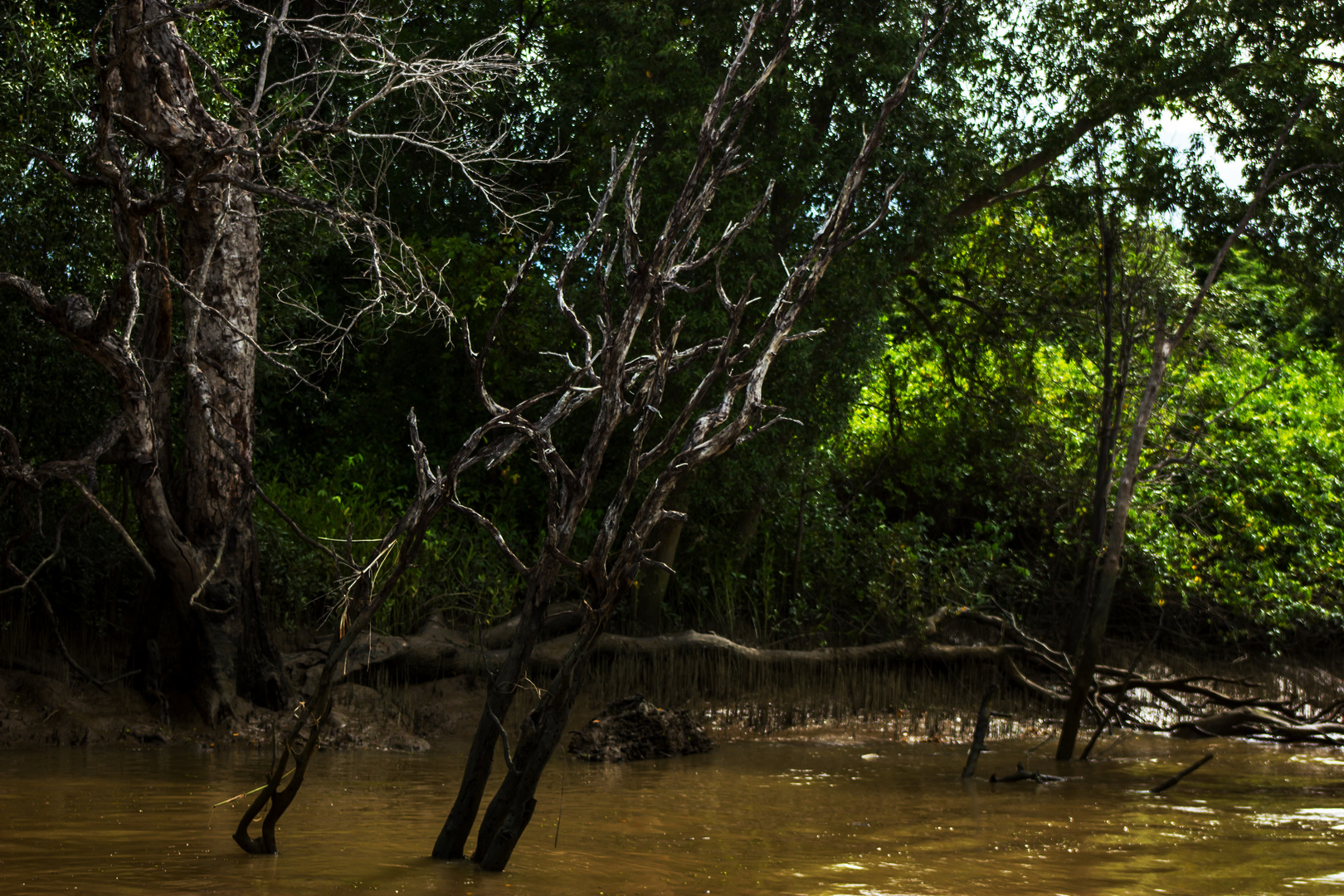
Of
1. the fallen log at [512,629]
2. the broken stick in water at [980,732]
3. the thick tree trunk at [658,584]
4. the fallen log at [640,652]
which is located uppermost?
the thick tree trunk at [658,584]

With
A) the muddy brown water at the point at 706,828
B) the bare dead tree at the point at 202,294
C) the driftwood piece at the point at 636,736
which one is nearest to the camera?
the muddy brown water at the point at 706,828

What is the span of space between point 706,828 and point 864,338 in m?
6.82

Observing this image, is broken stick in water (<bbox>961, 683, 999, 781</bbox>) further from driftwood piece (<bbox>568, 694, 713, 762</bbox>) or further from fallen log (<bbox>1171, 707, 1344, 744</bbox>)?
fallen log (<bbox>1171, 707, 1344, 744</bbox>)

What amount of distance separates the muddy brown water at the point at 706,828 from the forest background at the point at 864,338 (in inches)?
106

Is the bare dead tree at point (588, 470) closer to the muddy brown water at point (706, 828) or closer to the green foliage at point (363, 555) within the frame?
the muddy brown water at point (706, 828)

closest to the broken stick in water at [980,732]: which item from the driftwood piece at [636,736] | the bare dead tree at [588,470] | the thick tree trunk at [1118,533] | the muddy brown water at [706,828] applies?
the muddy brown water at [706,828]

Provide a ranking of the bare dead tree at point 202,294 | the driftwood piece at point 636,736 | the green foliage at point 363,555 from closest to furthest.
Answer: the bare dead tree at point 202,294 → the driftwood piece at point 636,736 → the green foliage at point 363,555

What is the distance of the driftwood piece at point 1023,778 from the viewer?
7137 millimetres

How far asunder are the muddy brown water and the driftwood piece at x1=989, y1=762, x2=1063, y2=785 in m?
0.17

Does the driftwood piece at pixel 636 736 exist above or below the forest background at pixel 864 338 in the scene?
below

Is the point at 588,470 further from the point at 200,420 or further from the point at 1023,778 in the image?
the point at 200,420

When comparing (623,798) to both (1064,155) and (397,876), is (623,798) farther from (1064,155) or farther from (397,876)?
(1064,155)

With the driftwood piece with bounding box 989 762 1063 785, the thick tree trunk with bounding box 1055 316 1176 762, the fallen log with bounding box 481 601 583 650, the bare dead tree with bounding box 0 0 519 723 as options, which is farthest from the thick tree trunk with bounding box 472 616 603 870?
the fallen log with bounding box 481 601 583 650

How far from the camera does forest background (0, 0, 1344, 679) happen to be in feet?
32.5
